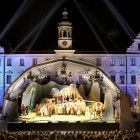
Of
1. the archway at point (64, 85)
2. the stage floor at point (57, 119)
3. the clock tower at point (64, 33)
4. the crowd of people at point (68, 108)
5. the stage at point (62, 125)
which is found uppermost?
the clock tower at point (64, 33)

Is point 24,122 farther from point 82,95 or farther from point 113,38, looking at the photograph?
point 113,38

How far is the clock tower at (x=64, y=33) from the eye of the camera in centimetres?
5945

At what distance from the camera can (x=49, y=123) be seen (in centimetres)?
3862

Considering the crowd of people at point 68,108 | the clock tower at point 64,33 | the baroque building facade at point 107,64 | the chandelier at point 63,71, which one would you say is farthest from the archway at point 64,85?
the baroque building facade at point 107,64

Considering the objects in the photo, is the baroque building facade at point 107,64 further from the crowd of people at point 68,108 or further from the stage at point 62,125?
the stage at point 62,125

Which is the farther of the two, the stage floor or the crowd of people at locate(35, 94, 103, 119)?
the crowd of people at locate(35, 94, 103, 119)

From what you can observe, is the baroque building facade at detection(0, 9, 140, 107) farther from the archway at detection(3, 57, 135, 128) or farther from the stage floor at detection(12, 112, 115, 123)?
the stage floor at detection(12, 112, 115, 123)

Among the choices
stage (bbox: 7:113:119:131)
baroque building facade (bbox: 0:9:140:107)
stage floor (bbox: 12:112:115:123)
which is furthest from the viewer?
baroque building facade (bbox: 0:9:140:107)

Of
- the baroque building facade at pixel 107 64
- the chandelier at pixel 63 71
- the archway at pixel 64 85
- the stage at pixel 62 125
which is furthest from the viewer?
the baroque building facade at pixel 107 64

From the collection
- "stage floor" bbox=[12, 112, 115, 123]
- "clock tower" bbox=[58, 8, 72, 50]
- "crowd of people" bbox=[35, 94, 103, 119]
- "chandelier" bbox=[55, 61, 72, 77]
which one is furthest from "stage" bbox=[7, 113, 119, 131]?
"clock tower" bbox=[58, 8, 72, 50]

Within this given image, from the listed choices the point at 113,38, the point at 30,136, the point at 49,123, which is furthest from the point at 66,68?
the point at 113,38

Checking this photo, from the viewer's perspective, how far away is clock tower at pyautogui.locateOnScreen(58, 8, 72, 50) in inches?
2341

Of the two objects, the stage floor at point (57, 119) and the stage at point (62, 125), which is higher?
the stage floor at point (57, 119)

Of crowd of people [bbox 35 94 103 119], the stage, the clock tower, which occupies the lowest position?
the stage
